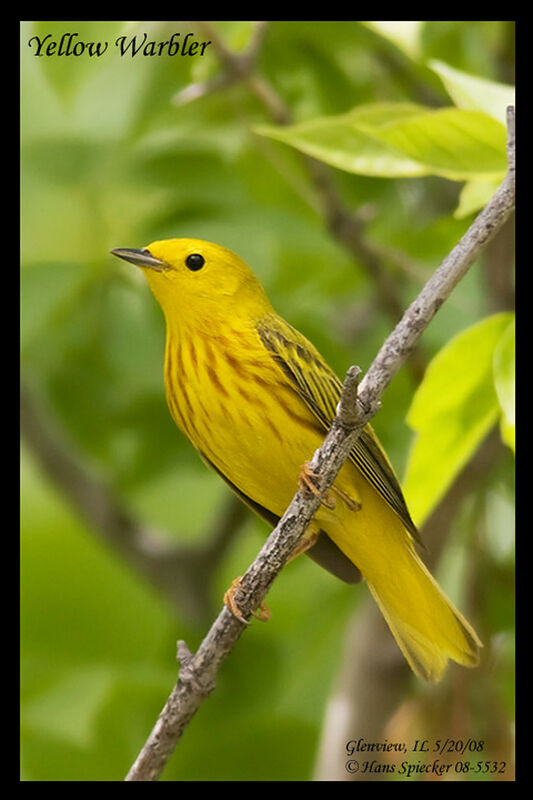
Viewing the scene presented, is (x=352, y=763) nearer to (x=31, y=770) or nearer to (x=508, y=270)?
(x=31, y=770)

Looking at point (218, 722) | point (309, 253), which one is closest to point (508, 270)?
point (309, 253)

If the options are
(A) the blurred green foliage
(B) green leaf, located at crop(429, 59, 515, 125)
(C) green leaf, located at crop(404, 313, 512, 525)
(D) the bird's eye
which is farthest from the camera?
(A) the blurred green foliage

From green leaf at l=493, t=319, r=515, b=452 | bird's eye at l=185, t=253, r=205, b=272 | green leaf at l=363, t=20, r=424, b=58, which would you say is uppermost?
green leaf at l=363, t=20, r=424, b=58

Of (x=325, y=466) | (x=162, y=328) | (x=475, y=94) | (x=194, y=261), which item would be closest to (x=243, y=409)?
(x=194, y=261)

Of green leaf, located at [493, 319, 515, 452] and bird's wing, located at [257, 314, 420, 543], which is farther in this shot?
bird's wing, located at [257, 314, 420, 543]

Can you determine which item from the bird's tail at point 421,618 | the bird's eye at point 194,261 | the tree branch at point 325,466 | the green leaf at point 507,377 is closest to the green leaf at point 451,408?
the green leaf at point 507,377

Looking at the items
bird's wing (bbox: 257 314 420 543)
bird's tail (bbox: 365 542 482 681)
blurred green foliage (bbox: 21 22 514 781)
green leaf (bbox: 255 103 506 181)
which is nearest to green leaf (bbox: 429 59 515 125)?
green leaf (bbox: 255 103 506 181)

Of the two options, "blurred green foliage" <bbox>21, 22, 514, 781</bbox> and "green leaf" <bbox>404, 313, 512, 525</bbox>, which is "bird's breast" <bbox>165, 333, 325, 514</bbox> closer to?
"green leaf" <bbox>404, 313, 512, 525</bbox>
